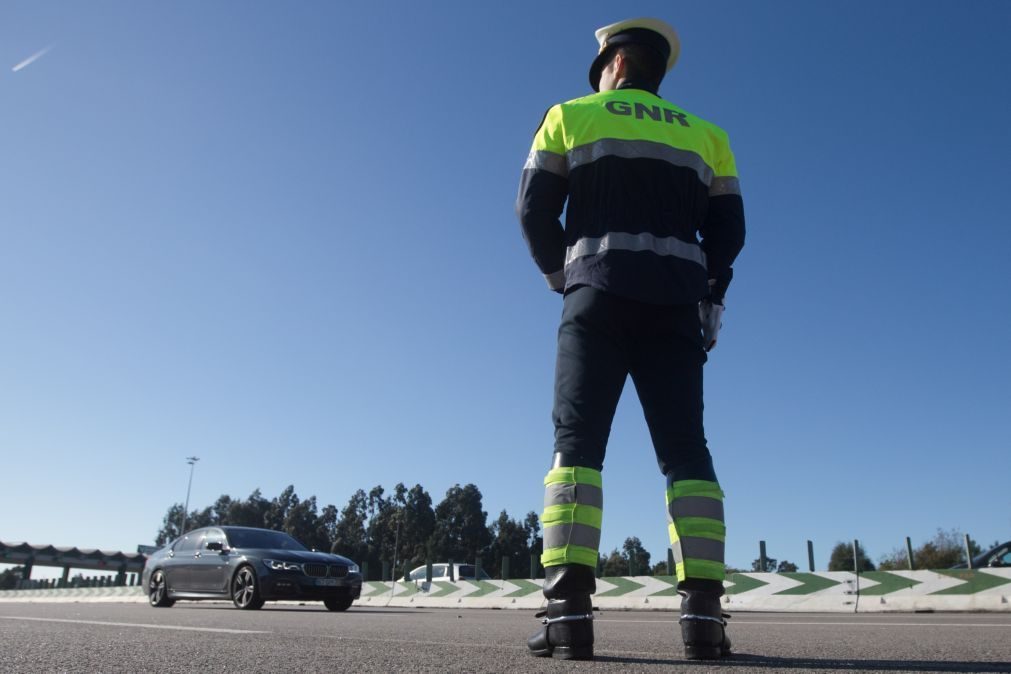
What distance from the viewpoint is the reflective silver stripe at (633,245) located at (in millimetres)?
3150

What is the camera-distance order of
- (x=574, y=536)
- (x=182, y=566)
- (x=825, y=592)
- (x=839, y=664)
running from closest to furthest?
1. (x=839, y=664)
2. (x=574, y=536)
3. (x=825, y=592)
4. (x=182, y=566)

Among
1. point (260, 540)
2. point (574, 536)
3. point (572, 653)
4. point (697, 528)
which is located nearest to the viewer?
point (572, 653)

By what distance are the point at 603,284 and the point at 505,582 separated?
15404mm

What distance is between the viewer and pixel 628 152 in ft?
10.8

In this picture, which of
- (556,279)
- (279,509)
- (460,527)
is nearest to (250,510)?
(279,509)

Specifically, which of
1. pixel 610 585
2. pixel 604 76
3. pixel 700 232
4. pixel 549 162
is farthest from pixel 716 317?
pixel 610 585

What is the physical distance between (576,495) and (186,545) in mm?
11509

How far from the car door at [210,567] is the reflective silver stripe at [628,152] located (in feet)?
33.1

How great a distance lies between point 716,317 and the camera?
3408 mm

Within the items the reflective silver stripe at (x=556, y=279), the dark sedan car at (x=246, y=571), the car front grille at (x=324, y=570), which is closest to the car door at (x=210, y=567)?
the dark sedan car at (x=246, y=571)

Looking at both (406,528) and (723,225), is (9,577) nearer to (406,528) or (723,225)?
(406,528)

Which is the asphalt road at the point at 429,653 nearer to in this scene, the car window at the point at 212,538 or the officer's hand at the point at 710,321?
the officer's hand at the point at 710,321

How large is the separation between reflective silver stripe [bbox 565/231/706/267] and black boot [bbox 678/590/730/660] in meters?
1.31

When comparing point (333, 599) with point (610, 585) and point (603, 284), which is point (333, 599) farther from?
point (603, 284)
